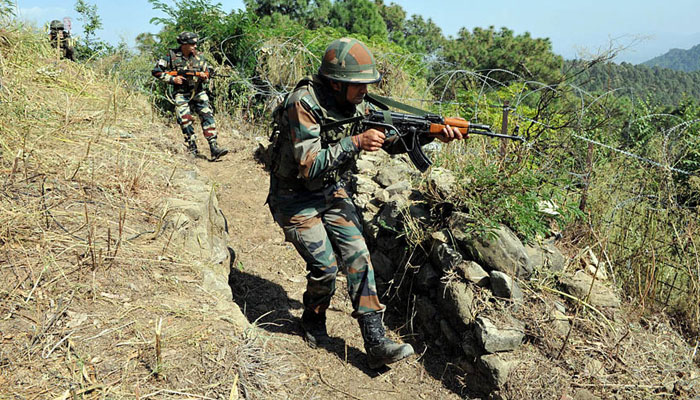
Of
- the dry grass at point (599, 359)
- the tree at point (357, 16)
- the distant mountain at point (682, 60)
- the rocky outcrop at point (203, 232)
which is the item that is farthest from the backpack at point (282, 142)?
the distant mountain at point (682, 60)

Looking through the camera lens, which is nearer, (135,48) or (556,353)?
(556,353)

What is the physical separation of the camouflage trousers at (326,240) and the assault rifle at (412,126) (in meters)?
0.49

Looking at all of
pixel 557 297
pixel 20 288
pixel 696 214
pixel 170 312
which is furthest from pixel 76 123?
pixel 696 214

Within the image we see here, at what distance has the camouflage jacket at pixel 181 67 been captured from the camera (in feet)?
23.4

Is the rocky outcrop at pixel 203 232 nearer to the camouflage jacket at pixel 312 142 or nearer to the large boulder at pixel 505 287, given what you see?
the camouflage jacket at pixel 312 142

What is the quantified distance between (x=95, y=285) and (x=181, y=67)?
5154 millimetres

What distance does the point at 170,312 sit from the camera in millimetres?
2699

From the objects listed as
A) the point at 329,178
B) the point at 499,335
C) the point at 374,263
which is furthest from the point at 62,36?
the point at 499,335

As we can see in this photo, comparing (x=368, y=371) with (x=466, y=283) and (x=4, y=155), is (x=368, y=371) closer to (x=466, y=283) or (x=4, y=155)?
(x=466, y=283)

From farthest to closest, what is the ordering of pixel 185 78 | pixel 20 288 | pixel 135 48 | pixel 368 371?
pixel 135 48
pixel 185 78
pixel 368 371
pixel 20 288

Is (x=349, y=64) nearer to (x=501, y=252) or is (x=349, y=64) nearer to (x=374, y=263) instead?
(x=501, y=252)

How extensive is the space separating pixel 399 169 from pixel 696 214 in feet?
8.47

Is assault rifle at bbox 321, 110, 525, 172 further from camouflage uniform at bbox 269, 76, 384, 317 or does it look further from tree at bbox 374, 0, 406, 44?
tree at bbox 374, 0, 406, 44

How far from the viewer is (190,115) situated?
7168 millimetres
